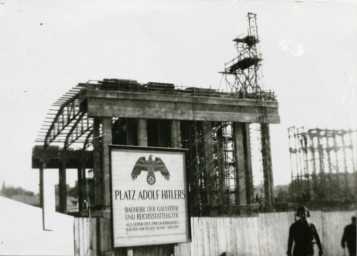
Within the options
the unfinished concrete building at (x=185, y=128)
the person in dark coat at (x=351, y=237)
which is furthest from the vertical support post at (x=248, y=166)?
the person in dark coat at (x=351, y=237)

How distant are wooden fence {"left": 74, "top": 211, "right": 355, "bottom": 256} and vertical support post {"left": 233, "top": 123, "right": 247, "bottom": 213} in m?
18.7

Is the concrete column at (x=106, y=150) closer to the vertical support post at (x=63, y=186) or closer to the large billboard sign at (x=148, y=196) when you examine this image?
the vertical support post at (x=63, y=186)

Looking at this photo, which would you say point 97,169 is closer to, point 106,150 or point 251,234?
point 106,150

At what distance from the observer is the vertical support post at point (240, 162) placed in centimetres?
4131

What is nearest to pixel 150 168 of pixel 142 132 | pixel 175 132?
pixel 142 132

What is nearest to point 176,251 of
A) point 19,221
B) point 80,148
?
point 19,221

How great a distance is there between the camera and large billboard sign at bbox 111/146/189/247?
1669 cm

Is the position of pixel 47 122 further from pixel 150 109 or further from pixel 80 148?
pixel 80 148

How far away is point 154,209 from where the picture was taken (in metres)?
17.2

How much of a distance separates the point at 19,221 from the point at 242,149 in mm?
29821

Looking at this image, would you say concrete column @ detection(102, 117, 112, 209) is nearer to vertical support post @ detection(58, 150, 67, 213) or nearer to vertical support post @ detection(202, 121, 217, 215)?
vertical support post @ detection(202, 121, 217, 215)

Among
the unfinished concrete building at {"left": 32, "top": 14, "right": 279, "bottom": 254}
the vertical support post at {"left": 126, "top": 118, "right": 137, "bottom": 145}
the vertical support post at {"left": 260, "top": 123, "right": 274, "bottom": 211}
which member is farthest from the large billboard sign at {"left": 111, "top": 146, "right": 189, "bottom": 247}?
the vertical support post at {"left": 260, "top": 123, "right": 274, "bottom": 211}

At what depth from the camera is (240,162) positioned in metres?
41.9

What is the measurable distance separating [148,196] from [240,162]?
84.2ft
